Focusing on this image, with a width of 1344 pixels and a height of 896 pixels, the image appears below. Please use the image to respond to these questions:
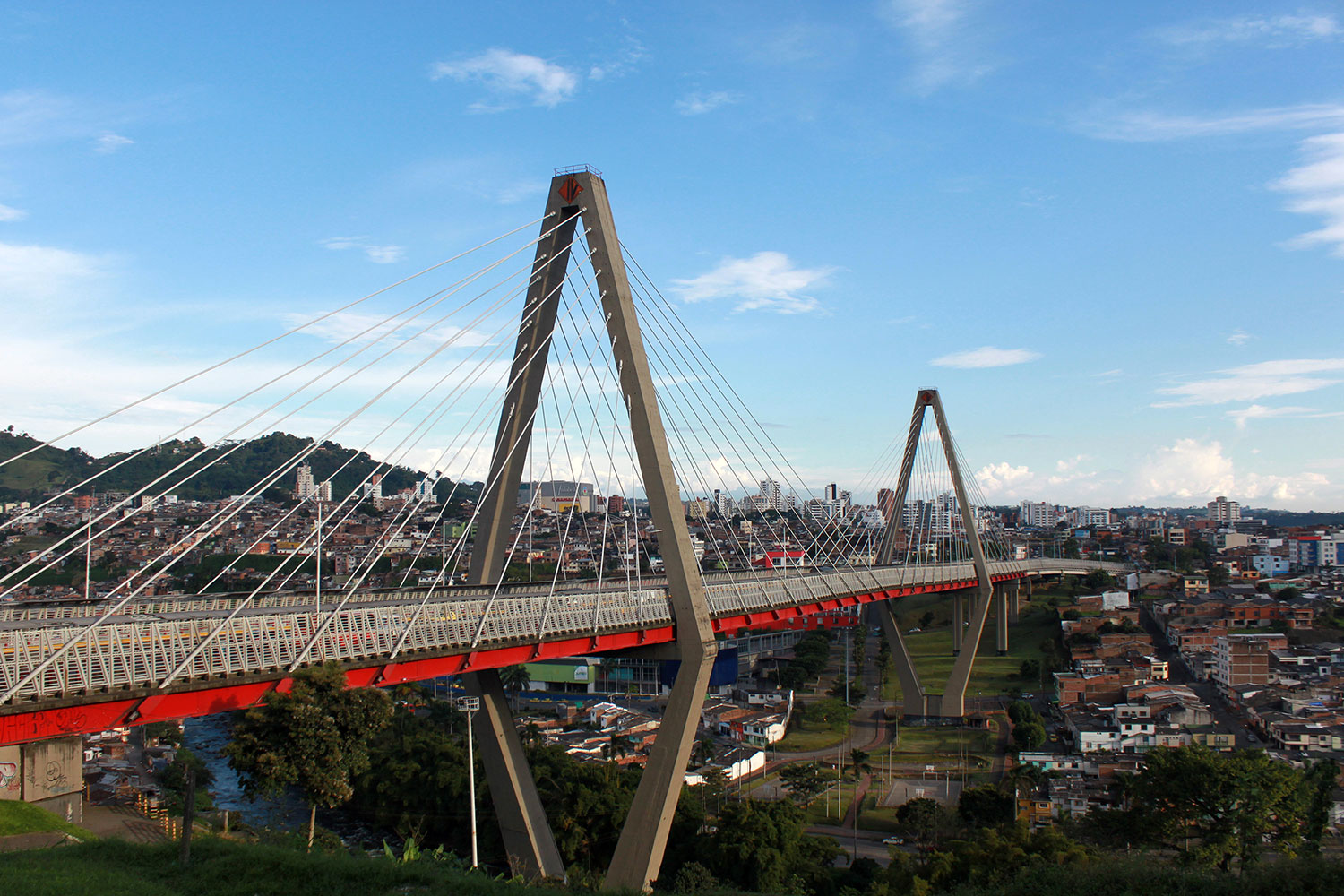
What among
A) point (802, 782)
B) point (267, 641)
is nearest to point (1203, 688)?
point (802, 782)

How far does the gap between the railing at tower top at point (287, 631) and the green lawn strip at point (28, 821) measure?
11.3 feet

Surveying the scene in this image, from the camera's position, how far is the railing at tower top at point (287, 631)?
38.8 feet

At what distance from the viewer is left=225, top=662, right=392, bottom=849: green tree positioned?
44.5 feet

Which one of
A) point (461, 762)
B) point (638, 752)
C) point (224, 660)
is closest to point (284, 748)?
point (224, 660)

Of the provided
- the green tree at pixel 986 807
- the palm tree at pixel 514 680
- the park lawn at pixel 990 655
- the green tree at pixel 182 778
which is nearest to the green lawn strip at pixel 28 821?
the green tree at pixel 182 778

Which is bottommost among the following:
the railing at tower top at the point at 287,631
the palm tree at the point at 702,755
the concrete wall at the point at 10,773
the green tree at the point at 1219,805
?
the palm tree at the point at 702,755

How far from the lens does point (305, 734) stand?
13.6 metres

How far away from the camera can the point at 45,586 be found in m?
62.3

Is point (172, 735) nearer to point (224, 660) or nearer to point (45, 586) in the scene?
point (45, 586)

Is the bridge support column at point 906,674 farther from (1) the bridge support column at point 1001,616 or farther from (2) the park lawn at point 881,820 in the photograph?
(1) the bridge support column at point 1001,616

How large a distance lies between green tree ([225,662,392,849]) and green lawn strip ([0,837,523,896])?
39.8 inches

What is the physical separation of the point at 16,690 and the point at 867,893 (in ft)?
64.8

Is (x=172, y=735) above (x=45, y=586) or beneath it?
beneath

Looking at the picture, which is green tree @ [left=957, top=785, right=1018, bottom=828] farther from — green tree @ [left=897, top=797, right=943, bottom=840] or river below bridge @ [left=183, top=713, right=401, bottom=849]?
river below bridge @ [left=183, top=713, right=401, bottom=849]
